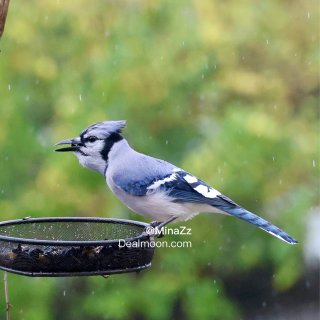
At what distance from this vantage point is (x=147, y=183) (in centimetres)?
262

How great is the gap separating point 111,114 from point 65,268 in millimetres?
2596

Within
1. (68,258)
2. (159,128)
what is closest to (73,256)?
(68,258)

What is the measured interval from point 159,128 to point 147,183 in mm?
2575

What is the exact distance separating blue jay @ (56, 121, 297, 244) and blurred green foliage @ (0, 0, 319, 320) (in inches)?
79.5

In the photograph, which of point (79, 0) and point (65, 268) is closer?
point (65, 268)

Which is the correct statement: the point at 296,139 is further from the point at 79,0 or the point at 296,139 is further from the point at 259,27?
the point at 79,0

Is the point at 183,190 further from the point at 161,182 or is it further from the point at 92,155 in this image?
the point at 92,155

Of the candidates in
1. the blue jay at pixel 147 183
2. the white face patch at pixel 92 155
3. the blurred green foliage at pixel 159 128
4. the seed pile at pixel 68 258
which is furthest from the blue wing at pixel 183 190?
the blurred green foliage at pixel 159 128

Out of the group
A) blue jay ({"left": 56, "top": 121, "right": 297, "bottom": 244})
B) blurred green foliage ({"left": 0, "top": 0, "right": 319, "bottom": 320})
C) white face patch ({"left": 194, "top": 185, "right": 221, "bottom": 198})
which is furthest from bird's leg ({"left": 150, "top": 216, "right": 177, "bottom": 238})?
blurred green foliage ({"left": 0, "top": 0, "right": 319, "bottom": 320})

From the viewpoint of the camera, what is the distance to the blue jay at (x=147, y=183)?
249 centimetres

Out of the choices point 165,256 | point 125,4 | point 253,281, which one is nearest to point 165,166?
point 165,256

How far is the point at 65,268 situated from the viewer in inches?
91.8

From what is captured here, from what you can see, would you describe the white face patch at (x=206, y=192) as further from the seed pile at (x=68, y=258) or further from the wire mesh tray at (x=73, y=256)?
the seed pile at (x=68, y=258)

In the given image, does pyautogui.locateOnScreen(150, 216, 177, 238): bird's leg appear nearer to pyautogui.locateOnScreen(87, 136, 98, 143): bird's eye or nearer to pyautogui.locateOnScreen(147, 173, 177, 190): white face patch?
pyautogui.locateOnScreen(147, 173, 177, 190): white face patch
